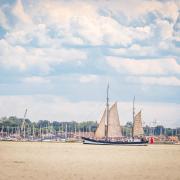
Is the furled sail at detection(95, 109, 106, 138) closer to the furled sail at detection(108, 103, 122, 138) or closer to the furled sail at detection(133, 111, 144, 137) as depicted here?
the furled sail at detection(108, 103, 122, 138)

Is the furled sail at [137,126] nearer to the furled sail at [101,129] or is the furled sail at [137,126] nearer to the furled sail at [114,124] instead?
the furled sail at [114,124]

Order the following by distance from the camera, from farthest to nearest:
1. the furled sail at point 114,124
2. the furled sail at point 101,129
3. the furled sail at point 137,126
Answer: the furled sail at point 137,126 < the furled sail at point 101,129 < the furled sail at point 114,124

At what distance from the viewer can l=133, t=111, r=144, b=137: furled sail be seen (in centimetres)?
14975

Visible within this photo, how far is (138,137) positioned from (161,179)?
121 metres

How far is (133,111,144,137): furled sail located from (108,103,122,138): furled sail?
1193 centimetres

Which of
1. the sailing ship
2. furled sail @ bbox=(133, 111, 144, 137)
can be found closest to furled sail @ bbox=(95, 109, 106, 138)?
the sailing ship

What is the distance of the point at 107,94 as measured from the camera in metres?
150

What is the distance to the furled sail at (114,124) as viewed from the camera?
139 m

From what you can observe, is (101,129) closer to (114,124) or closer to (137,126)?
(114,124)

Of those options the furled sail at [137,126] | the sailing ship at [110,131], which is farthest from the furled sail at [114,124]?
the furled sail at [137,126]

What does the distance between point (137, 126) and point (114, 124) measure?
46.2 ft

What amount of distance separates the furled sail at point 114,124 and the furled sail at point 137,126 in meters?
11.9

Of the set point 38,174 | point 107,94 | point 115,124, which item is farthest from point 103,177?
point 107,94

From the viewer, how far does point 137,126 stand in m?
150
